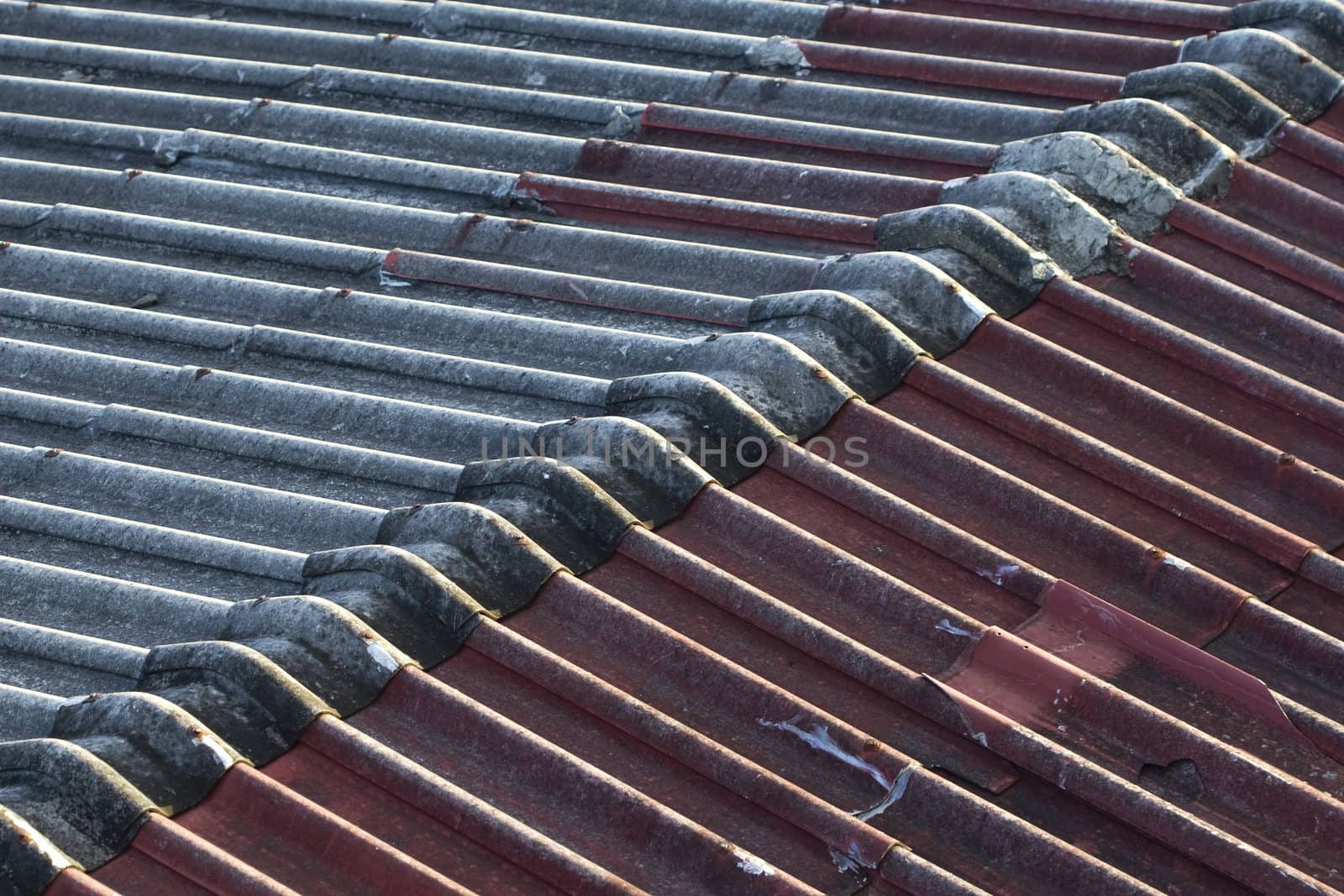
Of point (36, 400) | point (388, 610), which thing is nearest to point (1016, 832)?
point (388, 610)

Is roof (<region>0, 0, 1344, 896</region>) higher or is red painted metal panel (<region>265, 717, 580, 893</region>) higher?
roof (<region>0, 0, 1344, 896</region>)

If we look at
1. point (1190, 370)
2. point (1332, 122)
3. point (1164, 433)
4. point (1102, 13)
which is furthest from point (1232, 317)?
point (1102, 13)

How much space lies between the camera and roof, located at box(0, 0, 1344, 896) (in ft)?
11.9

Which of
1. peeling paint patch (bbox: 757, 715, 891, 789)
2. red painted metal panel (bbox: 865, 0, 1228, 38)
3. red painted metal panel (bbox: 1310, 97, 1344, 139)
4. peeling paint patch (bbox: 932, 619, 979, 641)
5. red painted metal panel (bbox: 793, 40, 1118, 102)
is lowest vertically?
peeling paint patch (bbox: 757, 715, 891, 789)

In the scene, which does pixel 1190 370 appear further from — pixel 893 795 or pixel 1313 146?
pixel 893 795

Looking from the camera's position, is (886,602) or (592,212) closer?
(886,602)

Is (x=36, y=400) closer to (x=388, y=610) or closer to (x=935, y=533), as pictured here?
(x=388, y=610)

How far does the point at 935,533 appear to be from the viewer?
4.27 meters

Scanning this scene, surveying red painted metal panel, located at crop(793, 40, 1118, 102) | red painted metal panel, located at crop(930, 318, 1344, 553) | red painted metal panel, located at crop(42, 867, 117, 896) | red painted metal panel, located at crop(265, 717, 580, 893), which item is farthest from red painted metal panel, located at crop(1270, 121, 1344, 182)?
red painted metal panel, located at crop(42, 867, 117, 896)

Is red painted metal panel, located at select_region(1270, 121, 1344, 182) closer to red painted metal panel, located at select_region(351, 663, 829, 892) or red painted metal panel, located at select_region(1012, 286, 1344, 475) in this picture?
red painted metal panel, located at select_region(1012, 286, 1344, 475)

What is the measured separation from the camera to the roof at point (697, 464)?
3.62 meters

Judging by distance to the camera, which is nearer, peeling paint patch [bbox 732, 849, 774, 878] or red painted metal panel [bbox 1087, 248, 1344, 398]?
peeling paint patch [bbox 732, 849, 774, 878]

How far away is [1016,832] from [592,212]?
3.07 metres

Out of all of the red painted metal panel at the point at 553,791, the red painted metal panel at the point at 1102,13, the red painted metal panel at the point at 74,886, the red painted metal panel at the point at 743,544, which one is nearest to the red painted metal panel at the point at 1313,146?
the red painted metal panel at the point at 1102,13
